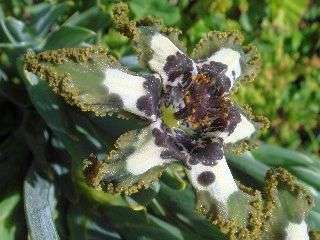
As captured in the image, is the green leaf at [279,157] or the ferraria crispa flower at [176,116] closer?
the ferraria crispa flower at [176,116]

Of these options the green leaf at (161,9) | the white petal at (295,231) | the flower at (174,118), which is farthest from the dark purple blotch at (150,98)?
the green leaf at (161,9)

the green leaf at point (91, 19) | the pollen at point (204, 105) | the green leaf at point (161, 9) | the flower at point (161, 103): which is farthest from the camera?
the green leaf at point (161, 9)

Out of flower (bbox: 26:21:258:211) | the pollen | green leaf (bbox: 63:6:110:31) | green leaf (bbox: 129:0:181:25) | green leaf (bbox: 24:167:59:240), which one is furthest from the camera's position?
green leaf (bbox: 129:0:181:25)

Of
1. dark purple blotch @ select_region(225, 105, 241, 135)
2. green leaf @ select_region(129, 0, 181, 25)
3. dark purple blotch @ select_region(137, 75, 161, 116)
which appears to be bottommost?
green leaf @ select_region(129, 0, 181, 25)

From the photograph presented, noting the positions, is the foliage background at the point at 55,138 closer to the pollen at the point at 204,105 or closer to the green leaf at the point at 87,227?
the green leaf at the point at 87,227

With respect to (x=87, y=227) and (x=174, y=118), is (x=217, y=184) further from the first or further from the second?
(x=87, y=227)

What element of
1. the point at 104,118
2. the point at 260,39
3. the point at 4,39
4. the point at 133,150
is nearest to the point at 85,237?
the point at 104,118

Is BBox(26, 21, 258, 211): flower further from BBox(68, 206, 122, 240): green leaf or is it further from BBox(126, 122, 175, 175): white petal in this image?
BBox(68, 206, 122, 240): green leaf

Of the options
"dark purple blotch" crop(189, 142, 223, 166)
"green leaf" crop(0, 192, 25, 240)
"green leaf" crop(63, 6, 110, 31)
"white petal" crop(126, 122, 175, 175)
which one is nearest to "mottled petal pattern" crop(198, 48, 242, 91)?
"dark purple blotch" crop(189, 142, 223, 166)

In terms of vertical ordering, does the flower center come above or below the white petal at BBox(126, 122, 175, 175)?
above
